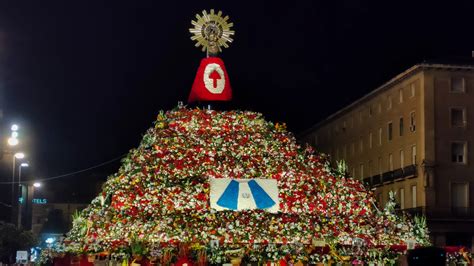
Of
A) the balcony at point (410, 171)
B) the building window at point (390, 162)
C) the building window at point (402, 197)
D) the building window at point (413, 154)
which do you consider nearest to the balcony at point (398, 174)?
the balcony at point (410, 171)

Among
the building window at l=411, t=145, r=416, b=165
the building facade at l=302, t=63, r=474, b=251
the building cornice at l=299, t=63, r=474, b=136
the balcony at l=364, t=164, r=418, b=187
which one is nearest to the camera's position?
the building facade at l=302, t=63, r=474, b=251

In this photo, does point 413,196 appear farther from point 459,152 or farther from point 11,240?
point 11,240

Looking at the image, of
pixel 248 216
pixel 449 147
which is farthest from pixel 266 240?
pixel 449 147

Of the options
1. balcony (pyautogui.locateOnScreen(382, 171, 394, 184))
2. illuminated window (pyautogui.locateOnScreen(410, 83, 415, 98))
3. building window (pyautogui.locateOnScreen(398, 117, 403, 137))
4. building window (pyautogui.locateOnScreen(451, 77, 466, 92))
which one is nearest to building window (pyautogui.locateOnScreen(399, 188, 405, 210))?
balcony (pyautogui.locateOnScreen(382, 171, 394, 184))

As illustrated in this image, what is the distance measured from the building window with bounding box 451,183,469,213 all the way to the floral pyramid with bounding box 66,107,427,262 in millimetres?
25747

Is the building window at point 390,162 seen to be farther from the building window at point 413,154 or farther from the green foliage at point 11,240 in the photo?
the green foliage at point 11,240

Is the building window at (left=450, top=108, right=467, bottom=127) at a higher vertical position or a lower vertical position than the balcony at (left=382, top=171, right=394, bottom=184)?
higher

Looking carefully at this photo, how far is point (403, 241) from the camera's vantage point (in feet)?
113

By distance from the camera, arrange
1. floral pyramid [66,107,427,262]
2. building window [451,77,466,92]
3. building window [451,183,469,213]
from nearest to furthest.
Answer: floral pyramid [66,107,427,262] < building window [451,183,469,213] < building window [451,77,466,92]

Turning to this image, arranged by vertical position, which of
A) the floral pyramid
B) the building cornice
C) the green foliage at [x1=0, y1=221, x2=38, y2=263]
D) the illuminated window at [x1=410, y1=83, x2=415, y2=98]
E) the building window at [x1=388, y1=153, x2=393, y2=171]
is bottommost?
the green foliage at [x1=0, y1=221, x2=38, y2=263]

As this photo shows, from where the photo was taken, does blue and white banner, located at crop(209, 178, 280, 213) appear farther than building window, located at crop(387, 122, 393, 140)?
No

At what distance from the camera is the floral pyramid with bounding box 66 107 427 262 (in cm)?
3247

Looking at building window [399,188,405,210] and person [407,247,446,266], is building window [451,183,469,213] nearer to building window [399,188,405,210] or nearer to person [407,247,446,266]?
building window [399,188,405,210]

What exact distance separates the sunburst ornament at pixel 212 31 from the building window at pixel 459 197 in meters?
27.5
